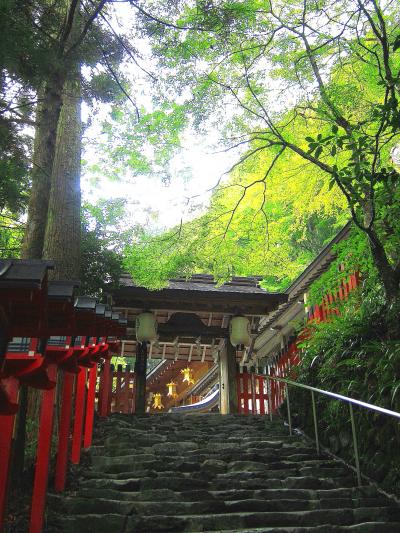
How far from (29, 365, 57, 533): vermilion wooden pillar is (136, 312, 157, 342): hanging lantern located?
21.5ft

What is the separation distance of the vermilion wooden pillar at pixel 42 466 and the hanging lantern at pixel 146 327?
655cm

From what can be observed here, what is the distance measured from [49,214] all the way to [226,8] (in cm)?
438

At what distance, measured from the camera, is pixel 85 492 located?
17.9 ft

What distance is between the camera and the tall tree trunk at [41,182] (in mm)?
8242

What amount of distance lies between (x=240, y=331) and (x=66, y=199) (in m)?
5.35

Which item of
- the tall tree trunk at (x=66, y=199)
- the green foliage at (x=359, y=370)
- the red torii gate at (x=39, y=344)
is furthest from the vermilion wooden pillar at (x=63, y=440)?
the green foliage at (x=359, y=370)

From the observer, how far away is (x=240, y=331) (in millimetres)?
11641

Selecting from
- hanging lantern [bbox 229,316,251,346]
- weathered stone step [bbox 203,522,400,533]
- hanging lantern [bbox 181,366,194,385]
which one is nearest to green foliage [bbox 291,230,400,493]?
weathered stone step [bbox 203,522,400,533]

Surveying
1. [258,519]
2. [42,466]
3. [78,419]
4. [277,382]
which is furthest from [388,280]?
[277,382]

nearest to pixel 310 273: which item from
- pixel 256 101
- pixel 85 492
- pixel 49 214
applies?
pixel 256 101

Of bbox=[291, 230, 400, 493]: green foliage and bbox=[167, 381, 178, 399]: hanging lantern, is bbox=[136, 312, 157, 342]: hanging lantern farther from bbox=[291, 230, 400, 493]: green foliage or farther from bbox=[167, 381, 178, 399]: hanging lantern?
bbox=[167, 381, 178, 399]: hanging lantern

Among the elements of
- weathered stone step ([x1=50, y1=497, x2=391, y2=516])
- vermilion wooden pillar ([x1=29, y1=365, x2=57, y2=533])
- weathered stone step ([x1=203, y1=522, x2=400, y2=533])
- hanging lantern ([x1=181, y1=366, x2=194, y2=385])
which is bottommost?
weathered stone step ([x1=203, y1=522, x2=400, y2=533])

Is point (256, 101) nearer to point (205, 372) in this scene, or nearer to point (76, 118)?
point (76, 118)

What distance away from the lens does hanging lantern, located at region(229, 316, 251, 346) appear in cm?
1165
